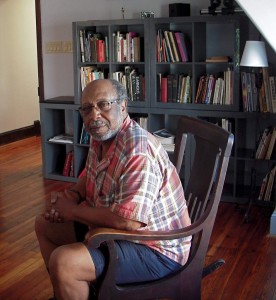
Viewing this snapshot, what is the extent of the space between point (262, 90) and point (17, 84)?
408cm

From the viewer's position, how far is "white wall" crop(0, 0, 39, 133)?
6.57m

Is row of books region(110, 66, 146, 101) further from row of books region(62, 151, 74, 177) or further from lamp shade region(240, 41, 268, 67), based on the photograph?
lamp shade region(240, 41, 268, 67)

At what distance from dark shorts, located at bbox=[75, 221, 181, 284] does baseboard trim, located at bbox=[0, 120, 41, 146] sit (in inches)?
198

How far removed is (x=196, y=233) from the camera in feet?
6.10

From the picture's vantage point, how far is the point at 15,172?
516 centimetres

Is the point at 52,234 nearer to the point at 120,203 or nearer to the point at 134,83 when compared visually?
the point at 120,203

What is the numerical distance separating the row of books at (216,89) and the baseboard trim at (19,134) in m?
3.38

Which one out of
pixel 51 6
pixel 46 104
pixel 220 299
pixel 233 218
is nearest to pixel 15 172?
pixel 46 104

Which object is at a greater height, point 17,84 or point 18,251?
point 17,84

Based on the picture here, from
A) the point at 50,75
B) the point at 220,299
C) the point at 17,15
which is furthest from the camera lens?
the point at 17,15

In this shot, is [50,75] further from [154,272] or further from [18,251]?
[154,272]

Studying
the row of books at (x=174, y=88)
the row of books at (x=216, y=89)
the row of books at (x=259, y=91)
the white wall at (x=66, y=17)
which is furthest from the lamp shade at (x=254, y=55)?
the white wall at (x=66, y=17)

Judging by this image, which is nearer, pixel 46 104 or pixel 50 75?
pixel 46 104

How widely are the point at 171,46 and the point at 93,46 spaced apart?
78cm
